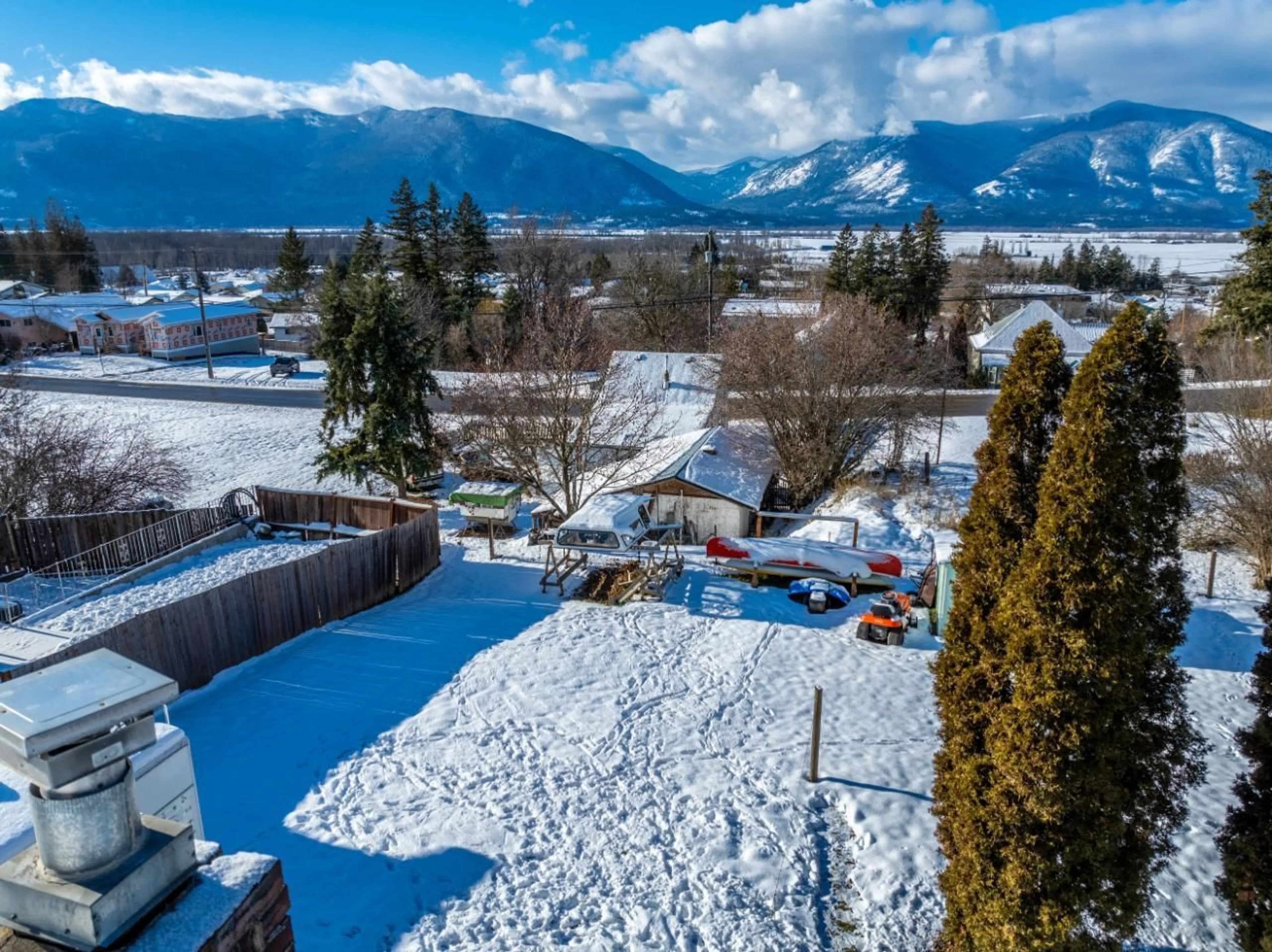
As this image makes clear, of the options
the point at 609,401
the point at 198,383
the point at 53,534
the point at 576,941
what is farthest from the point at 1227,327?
the point at 198,383

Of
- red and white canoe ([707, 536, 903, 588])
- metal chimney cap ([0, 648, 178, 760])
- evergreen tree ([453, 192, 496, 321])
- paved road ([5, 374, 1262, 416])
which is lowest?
red and white canoe ([707, 536, 903, 588])

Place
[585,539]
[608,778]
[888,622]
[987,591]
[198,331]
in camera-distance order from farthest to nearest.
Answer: [198,331] < [585,539] < [888,622] < [608,778] < [987,591]

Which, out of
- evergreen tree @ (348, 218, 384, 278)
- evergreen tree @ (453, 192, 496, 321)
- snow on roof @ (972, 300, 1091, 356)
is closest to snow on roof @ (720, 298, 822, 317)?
snow on roof @ (972, 300, 1091, 356)

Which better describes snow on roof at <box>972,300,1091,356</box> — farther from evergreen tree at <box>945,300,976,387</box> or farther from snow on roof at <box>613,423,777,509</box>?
snow on roof at <box>613,423,777,509</box>

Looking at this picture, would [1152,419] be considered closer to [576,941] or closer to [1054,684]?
[1054,684]

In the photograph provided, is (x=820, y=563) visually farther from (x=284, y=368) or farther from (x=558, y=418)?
(x=284, y=368)

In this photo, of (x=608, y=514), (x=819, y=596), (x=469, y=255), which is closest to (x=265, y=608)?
(x=608, y=514)
